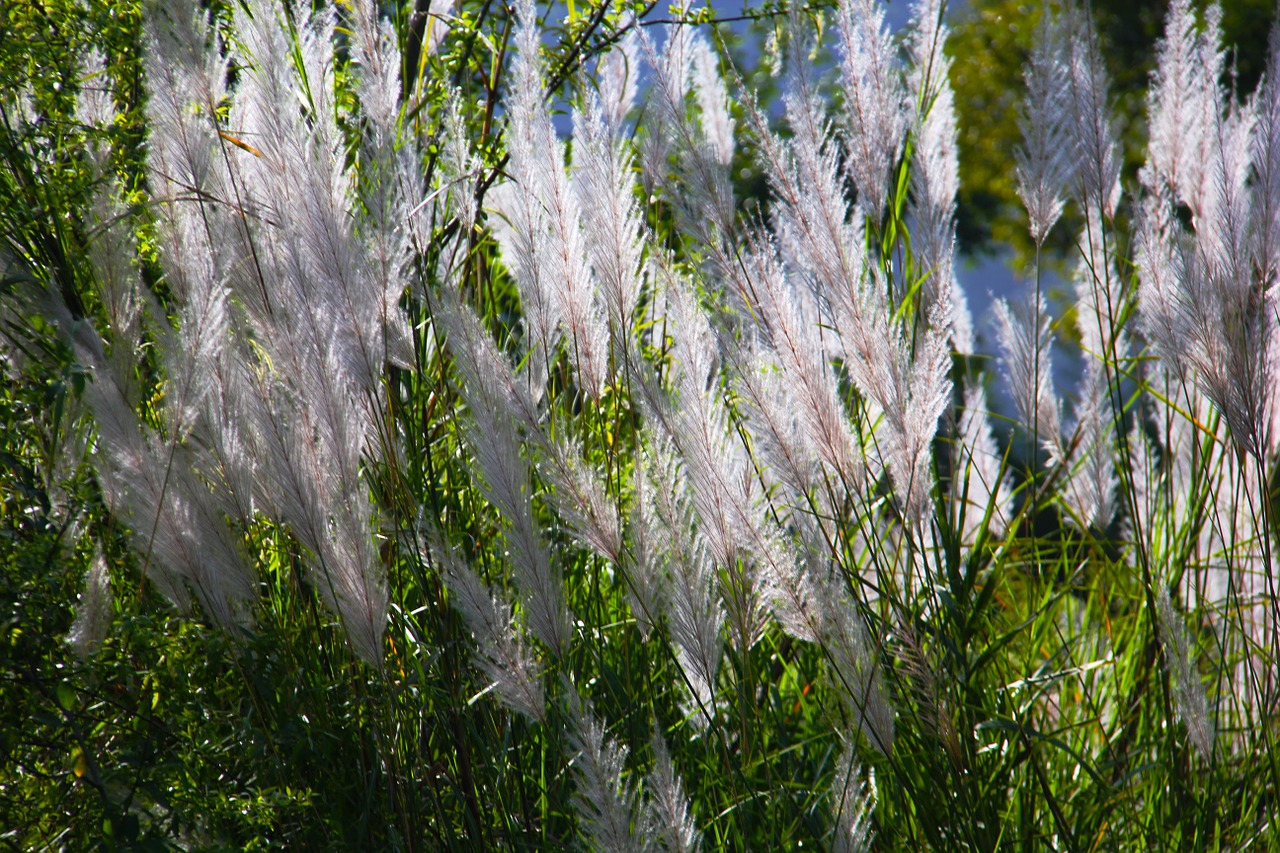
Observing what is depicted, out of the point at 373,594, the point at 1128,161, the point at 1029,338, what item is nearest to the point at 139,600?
the point at 373,594

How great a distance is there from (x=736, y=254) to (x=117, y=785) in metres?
1.40

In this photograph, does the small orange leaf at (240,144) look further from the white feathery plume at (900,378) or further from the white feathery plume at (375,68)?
the white feathery plume at (900,378)

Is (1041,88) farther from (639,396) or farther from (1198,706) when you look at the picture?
(1198,706)

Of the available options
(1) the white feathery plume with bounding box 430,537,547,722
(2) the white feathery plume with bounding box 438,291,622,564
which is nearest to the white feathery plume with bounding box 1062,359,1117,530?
(2) the white feathery plume with bounding box 438,291,622,564

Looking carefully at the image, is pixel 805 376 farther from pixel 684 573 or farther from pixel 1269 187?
pixel 1269 187

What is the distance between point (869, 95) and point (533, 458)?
0.85 metres

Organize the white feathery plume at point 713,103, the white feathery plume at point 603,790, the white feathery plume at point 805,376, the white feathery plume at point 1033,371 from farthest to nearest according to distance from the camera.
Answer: the white feathery plume at point 713,103 < the white feathery plume at point 1033,371 < the white feathery plume at point 805,376 < the white feathery plume at point 603,790

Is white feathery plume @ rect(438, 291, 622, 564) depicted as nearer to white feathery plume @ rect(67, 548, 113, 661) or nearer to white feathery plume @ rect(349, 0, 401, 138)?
white feathery plume @ rect(349, 0, 401, 138)

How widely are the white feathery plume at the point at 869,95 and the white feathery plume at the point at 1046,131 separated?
0.23 metres

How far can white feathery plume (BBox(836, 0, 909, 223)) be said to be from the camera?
5.23 feet

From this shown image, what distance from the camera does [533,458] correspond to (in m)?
1.50

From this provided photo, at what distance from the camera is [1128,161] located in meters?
8.60

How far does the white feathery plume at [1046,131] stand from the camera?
1.59 m

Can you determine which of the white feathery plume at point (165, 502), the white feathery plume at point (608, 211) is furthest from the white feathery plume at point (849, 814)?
the white feathery plume at point (165, 502)
